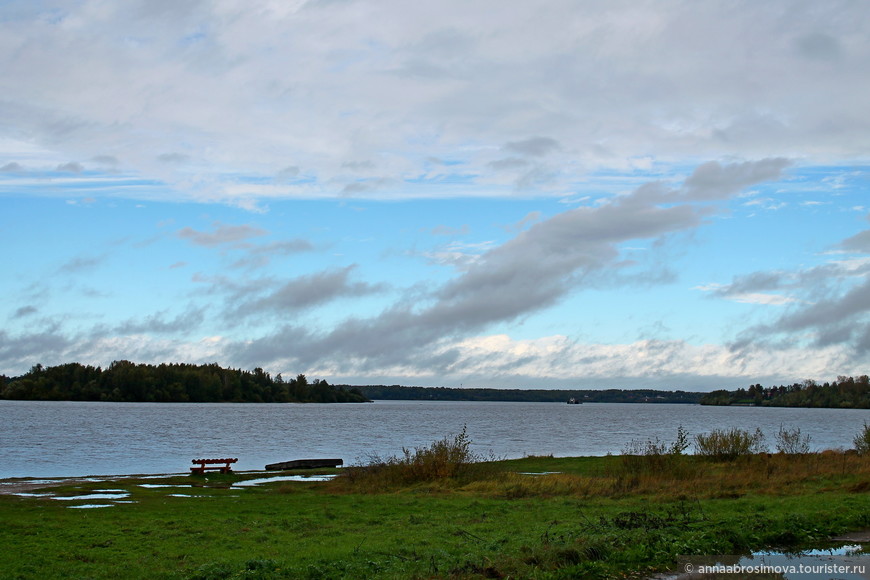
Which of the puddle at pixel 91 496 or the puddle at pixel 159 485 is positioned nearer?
the puddle at pixel 91 496

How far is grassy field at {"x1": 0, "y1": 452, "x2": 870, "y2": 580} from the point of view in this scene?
12.6m

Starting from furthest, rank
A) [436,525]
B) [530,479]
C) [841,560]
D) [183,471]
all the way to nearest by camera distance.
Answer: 1. [183,471]
2. [530,479]
3. [436,525]
4. [841,560]

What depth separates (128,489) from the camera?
3155 centimetres

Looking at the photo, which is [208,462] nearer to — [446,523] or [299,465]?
[299,465]

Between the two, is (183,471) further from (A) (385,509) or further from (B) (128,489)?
(A) (385,509)

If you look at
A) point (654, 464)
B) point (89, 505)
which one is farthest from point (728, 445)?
point (89, 505)

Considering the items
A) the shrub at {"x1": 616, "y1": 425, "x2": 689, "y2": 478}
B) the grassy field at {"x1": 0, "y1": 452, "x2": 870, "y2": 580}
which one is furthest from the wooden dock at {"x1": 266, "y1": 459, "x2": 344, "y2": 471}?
the shrub at {"x1": 616, "y1": 425, "x2": 689, "y2": 478}

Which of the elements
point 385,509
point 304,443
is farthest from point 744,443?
point 304,443

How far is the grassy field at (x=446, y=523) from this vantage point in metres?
12.6

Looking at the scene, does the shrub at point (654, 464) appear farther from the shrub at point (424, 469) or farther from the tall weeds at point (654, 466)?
the shrub at point (424, 469)

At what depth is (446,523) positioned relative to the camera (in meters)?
18.9

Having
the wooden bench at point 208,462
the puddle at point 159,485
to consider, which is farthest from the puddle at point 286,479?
the puddle at point 159,485

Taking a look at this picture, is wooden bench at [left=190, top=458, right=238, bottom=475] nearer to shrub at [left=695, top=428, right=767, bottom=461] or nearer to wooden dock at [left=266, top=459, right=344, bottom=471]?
wooden dock at [left=266, top=459, right=344, bottom=471]

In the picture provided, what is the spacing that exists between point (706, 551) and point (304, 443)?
62.9 metres
